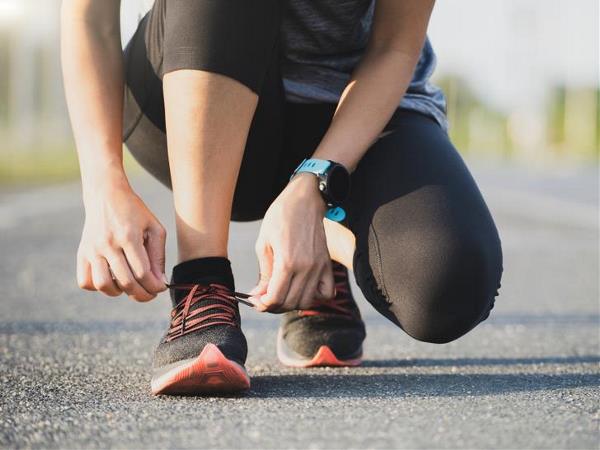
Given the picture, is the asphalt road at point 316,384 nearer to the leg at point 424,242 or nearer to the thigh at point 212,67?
the leg at point 424,242

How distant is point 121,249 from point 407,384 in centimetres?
64

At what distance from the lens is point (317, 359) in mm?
2135

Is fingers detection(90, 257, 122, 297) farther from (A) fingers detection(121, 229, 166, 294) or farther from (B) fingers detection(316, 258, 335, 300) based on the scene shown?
(B) fingers detection(316, 258, 335, 300)

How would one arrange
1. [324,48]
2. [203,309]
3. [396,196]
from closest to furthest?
1. [203,309]
2. [396,196]
3. [324,48]

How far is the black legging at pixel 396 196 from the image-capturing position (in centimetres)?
174

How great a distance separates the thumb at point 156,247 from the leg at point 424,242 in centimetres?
41

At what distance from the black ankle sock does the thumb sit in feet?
0.25

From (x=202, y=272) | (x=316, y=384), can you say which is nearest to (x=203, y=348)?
(x=202, y=272)

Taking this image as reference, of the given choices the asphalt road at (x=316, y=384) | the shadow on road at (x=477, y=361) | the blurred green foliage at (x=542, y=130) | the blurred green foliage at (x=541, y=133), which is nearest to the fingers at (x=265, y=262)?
the asphalt road at (x=316, y=384)

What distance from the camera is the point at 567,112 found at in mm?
46156

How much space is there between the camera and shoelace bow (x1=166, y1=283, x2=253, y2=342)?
1694 millimetres

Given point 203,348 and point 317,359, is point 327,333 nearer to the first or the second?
point 317,359

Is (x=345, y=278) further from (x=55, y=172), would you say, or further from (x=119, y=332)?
(x=55, y=172)

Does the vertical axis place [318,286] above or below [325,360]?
above
